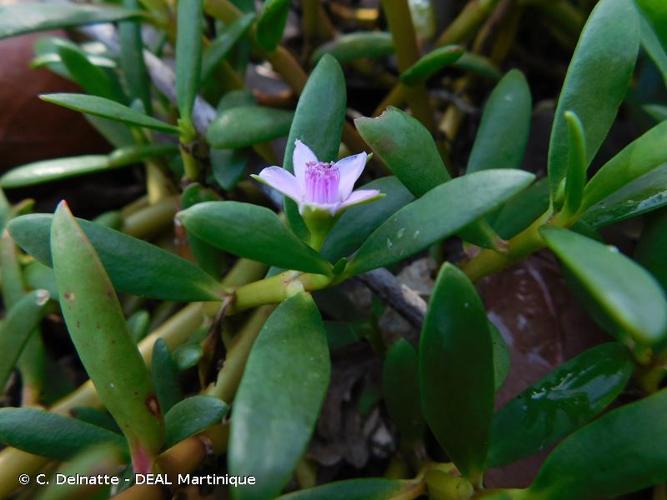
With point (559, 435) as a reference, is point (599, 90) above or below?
above

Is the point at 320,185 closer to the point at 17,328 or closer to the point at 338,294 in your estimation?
the point at 338,294

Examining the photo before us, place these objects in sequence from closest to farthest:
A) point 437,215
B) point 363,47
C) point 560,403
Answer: point 437,215
point 560,403
point 363,47

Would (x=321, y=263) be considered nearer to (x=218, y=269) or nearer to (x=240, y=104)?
(x=218, y=269)

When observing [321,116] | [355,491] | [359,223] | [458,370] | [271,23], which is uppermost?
[271,23]

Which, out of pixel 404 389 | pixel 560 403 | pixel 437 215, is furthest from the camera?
pixel 404 389

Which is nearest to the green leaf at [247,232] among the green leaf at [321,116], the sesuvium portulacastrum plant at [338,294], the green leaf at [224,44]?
the sesuvium portulacastrum plant at [338,294]

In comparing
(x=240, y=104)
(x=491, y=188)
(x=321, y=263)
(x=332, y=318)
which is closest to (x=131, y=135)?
(x=240, y=104)

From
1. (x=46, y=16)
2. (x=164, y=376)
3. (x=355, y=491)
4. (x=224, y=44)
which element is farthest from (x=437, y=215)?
(x=46, y=16)
